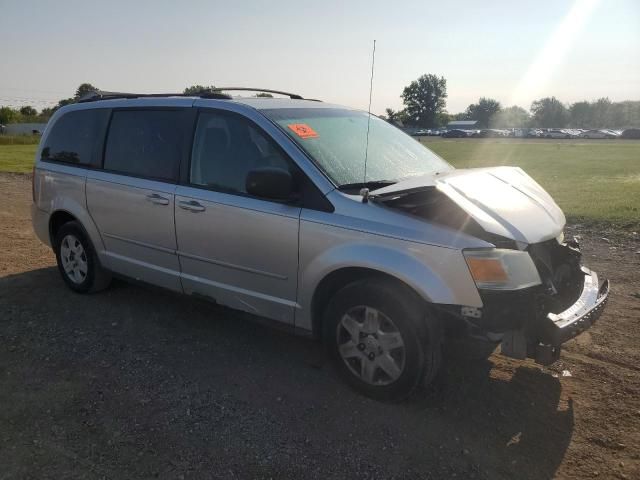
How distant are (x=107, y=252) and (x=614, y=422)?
4198 mm

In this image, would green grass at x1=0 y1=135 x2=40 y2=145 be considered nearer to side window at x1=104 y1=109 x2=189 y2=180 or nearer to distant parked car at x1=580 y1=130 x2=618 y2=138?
side window at x1=104 y1=109 x2=189 y2=180

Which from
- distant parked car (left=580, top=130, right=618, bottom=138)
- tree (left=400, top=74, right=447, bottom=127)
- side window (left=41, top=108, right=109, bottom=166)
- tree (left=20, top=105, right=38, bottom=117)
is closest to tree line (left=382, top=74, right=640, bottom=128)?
tree (left=400, top=74, right=447, bottom=127)

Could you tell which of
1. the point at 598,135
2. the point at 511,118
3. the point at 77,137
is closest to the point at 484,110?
the point at 511,118

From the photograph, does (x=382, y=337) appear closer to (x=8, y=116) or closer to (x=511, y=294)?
(x=511, y=294)

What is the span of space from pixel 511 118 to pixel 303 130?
139599mm

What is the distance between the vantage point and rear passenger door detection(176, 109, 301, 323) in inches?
142

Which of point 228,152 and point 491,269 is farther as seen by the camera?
point 228,152

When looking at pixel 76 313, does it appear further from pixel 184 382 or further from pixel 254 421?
pixel 254 421

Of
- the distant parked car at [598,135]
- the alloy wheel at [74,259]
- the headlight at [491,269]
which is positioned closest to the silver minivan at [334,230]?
the headlight at [491,269]

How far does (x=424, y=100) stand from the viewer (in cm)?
11500

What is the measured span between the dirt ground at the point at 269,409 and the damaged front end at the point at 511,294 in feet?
1.74

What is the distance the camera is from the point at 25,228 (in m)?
8.54

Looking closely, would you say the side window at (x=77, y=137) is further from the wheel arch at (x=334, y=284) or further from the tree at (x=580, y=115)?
the tree at (x=580, y=115)

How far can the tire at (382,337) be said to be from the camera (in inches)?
123
